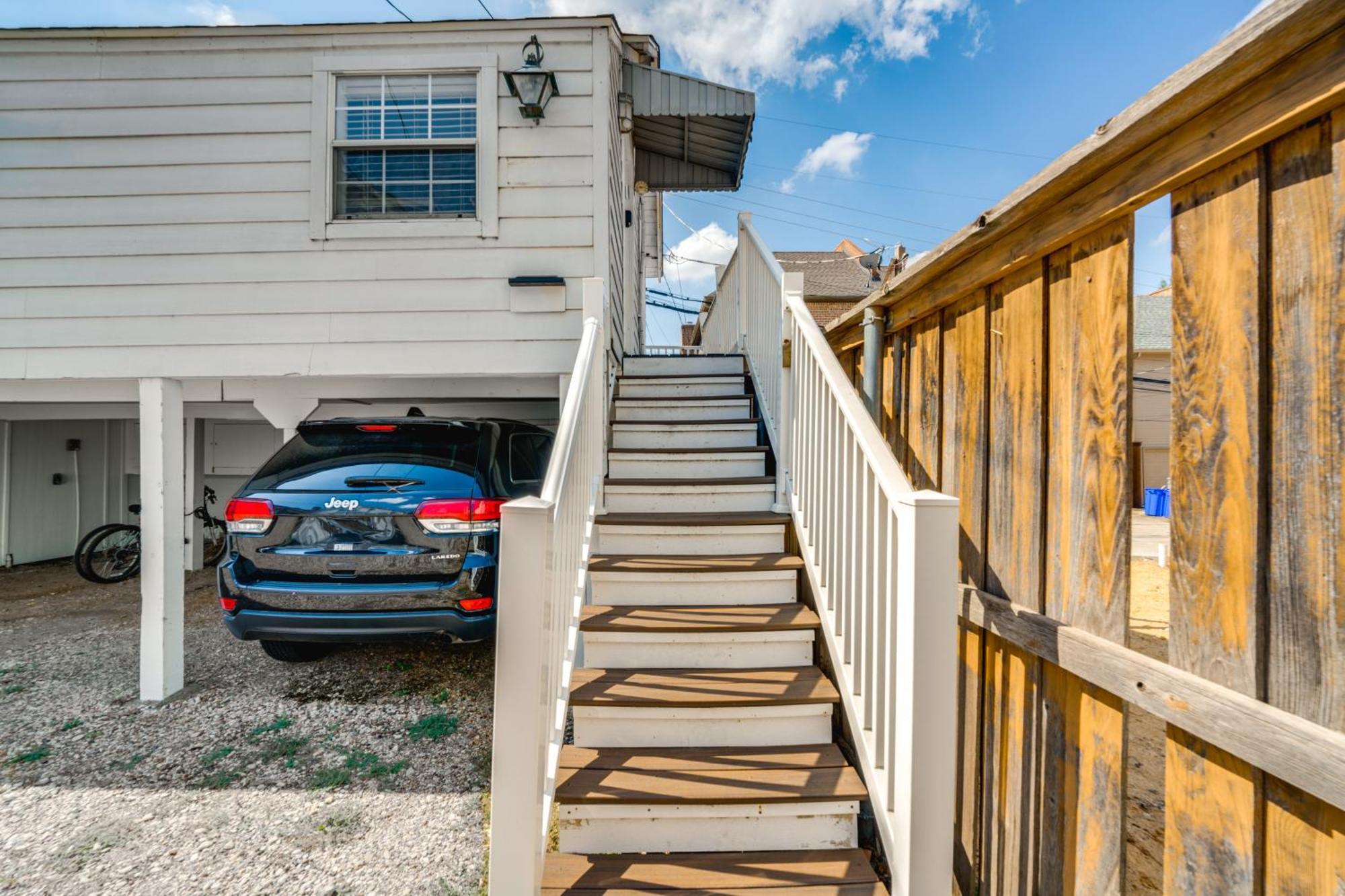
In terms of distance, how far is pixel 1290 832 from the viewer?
0.92 meters

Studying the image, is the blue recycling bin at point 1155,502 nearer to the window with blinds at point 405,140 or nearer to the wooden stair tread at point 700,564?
the wooden stair tread at point 700,564

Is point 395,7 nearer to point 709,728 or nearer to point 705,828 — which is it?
point 709,728

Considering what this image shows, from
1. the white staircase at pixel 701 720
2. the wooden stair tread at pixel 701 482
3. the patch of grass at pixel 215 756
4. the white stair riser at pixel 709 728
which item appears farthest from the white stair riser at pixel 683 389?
the patch of grass at pixel 215 756

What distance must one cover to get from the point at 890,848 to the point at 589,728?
3.45 feet

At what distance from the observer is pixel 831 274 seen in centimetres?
1606

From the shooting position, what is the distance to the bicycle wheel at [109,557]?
600 centimetres

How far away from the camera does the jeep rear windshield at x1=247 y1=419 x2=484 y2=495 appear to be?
276 cm

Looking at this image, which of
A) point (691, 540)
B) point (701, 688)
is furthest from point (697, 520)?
point (701, 688)

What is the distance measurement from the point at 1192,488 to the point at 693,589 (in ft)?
6.03

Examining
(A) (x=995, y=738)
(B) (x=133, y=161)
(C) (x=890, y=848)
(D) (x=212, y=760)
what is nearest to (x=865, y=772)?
(C) (x=890, y=848)

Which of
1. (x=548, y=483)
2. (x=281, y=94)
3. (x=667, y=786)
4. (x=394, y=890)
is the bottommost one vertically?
(x=394, y=890)

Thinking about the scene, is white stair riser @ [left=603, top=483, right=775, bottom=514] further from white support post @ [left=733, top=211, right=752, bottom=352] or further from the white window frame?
the white window frame

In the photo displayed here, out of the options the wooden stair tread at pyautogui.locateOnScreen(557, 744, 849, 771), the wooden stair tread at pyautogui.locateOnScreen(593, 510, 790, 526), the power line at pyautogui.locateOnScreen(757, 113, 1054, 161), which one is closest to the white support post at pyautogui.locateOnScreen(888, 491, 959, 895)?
the wooden stair tread at pyautogui.locateOnScreen(557, 744, 849, 771)

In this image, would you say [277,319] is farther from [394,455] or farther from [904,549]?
[904,549]
